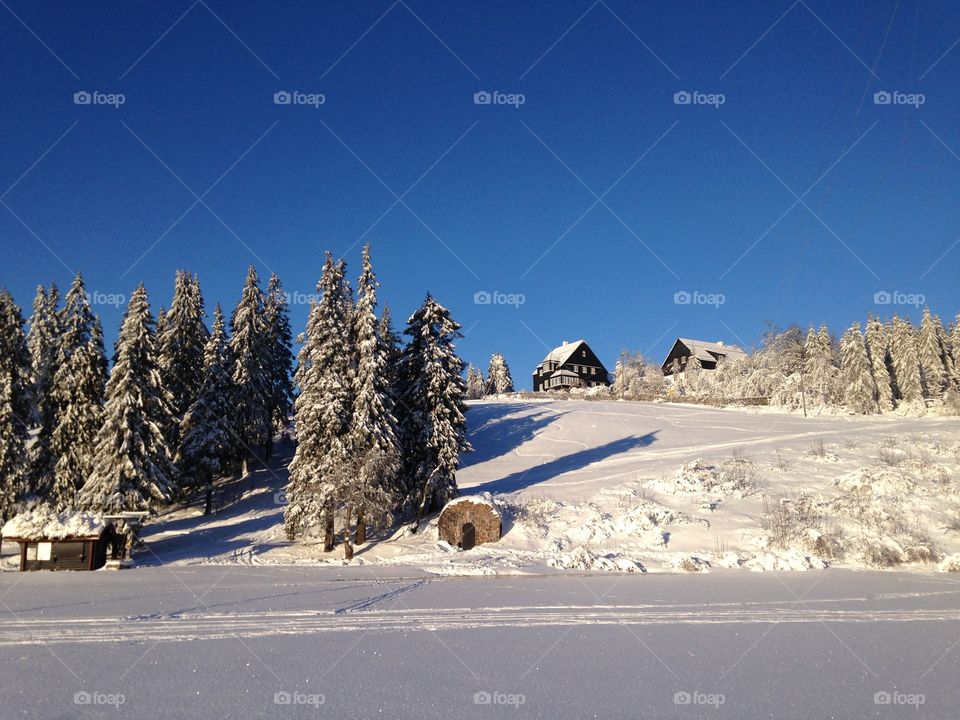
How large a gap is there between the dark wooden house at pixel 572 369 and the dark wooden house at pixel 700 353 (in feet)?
43.8

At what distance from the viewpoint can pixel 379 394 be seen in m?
29.9

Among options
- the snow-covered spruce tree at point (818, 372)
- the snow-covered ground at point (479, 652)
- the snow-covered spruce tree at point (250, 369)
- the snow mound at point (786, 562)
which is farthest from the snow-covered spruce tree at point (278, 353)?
the snow-covered spruce tree at point (818, 372)

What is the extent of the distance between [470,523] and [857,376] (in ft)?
185

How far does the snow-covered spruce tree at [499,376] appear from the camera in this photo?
367ft

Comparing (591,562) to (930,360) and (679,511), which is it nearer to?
(679,511)

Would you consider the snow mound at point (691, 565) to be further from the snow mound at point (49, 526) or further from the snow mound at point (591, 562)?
the snow mound at point (49, 526)

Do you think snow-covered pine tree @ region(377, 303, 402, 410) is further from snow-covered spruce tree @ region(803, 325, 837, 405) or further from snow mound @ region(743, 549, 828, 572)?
snow-covered spruce tree @ region(803, 325, 837, 405)

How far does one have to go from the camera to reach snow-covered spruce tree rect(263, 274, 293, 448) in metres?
44.6

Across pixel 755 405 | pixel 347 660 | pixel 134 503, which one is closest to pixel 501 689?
pixel 347 660

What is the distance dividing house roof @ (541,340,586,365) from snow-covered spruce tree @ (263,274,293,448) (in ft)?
220

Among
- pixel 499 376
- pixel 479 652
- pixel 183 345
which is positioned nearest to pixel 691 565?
pixel 479 652

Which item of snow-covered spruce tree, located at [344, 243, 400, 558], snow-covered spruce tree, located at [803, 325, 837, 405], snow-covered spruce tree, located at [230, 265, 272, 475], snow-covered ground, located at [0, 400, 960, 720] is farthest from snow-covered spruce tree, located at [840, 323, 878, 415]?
snow-covered spruce tree, located at [230, 265, 272, 475]

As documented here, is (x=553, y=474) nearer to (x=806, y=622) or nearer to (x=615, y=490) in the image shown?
(x=615, y=490)

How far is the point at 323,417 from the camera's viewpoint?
29.1 m
